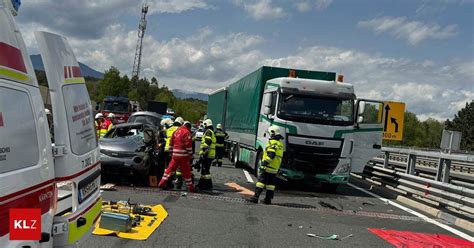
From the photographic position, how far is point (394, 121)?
626 inches

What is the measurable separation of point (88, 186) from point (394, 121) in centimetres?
1363

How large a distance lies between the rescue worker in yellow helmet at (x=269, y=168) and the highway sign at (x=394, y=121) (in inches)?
269

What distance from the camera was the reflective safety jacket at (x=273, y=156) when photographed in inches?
393

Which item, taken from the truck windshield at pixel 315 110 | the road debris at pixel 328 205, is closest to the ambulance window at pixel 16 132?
the road debris at pixel 328 205

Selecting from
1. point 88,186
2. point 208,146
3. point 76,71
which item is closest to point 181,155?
point 208,146

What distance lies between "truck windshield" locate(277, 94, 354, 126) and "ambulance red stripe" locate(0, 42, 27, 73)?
932 cm

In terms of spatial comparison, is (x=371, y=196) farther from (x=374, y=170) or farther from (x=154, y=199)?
(x=154, y=199)

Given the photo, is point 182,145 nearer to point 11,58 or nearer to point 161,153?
point 161,153

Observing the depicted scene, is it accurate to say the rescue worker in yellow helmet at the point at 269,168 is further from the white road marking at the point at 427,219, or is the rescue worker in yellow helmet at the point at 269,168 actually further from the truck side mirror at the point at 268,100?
the white road marking at the point at 427,219

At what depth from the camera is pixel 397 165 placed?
19.2 meters

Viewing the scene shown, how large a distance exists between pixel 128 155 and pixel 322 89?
5349mm

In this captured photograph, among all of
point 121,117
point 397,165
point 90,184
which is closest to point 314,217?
point 90,184

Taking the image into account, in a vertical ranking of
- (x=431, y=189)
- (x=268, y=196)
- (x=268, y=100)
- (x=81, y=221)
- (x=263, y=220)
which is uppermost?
(x=268, y=100)

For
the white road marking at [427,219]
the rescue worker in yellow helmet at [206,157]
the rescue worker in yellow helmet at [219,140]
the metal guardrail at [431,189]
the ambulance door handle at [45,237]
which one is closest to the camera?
the ambulance door handle at [45,237]
